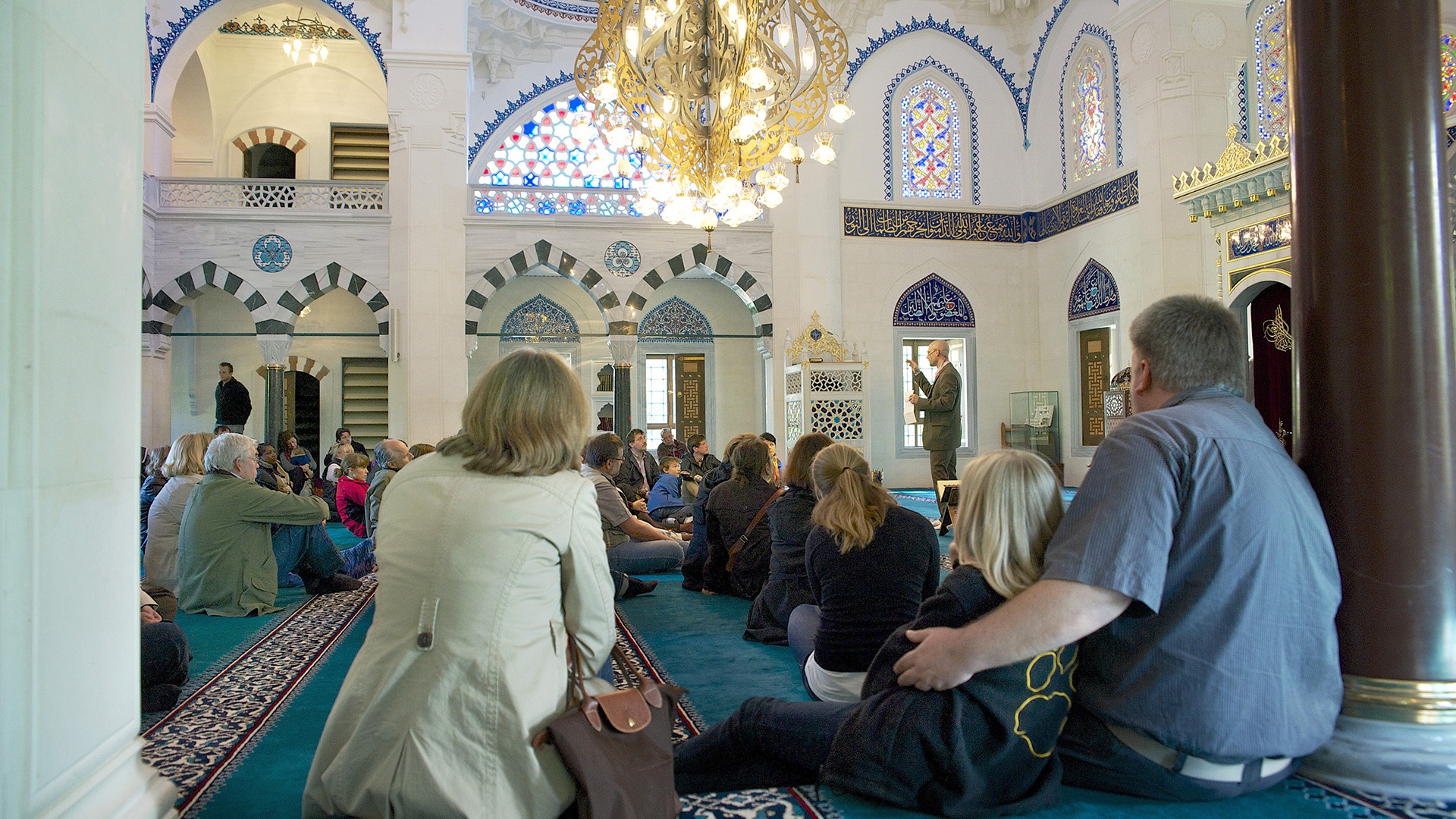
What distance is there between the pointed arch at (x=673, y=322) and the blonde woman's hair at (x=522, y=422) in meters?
11.6

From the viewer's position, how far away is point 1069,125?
11008 mm

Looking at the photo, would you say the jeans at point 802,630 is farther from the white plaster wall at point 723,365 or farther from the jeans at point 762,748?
the white plaster wall at point 723,365

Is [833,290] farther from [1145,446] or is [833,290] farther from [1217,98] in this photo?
[1145,446]

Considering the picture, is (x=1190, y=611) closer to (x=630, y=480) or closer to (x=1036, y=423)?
(x=630, y=480)

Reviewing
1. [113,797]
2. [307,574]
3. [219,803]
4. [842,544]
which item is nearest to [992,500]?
[842,544]

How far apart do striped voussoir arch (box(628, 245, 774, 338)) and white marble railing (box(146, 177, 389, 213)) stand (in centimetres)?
292

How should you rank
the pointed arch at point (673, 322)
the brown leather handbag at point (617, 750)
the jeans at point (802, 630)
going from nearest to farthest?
the brown leather handbag at point (617, 750), the jeans at point (802, 630), the pointed arch at point (673, 322)

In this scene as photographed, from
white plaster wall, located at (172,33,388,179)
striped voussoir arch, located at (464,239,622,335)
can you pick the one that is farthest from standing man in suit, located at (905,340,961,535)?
white plaster wall, located at (172,33,388,179)

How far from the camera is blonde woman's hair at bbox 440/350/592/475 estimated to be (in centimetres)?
160

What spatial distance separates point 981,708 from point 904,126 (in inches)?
424

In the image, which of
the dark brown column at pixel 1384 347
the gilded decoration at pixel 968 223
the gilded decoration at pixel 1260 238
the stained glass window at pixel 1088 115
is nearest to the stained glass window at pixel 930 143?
the gilded decoration at pixel 968 223

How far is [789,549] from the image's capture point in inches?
131

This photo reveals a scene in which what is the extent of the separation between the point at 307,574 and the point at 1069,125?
32.0 ft

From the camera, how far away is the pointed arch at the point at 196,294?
980 centimetres
